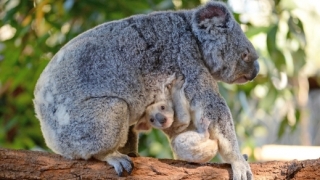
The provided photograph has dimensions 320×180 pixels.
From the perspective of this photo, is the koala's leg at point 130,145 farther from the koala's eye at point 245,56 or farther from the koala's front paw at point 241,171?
the koala's eye at point 245,56

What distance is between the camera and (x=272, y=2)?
4.42m

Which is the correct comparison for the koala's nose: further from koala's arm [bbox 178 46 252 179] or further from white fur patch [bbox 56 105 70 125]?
white fur patch [bbox 56 105 70 125]

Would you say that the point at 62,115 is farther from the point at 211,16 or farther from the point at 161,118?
the point at 211,16

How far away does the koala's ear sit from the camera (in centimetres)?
259

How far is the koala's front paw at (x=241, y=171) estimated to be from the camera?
2.23 m

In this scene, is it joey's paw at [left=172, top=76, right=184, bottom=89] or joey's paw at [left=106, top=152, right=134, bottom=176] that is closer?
joey's paw at [left=106, top=152, right=134, bottom=176]

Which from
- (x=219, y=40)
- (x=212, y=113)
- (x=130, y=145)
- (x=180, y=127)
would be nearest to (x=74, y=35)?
(x=130, y=145)

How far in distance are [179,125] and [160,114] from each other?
15 cm

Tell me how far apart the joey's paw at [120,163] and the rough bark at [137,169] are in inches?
1.0

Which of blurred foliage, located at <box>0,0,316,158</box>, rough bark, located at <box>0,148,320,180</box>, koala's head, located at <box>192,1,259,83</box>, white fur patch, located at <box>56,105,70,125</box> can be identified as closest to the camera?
rough bark, located at <box>0,148,320,180</box>

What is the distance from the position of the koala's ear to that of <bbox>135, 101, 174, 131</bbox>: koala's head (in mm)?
494

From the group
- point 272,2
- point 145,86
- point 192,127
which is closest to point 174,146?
point 192,127

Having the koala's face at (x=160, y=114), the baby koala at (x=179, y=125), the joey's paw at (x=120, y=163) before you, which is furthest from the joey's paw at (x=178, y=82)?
the joey's paw at (x=120, y=163)

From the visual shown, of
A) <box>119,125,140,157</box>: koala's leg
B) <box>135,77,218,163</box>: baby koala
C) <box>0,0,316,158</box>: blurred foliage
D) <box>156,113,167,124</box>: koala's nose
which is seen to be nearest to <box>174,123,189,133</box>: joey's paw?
<box>135,77,218,163</box>: baby koala
